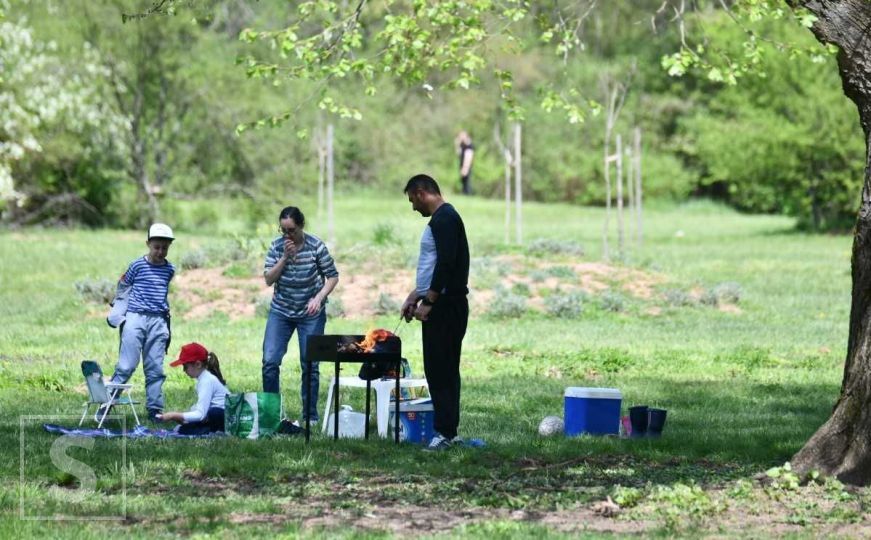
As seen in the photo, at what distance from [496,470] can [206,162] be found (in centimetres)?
3125

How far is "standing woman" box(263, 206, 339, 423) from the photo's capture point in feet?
39.7

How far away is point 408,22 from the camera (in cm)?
1509

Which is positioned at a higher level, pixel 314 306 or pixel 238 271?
pixel 314 306

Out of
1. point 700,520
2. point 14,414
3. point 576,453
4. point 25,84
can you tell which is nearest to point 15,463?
point 14,414

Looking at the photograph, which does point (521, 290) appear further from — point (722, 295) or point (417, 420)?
point (417, 420)

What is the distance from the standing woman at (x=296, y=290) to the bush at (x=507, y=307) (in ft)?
30.4

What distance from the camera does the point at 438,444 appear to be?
10.7 m

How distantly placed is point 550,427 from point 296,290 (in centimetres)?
234

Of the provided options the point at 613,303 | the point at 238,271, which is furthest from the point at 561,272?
the point at 238,271

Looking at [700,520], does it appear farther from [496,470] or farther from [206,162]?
[206,162]

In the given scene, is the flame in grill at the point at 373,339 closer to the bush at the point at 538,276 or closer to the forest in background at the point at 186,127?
the bush at the point at 538,276

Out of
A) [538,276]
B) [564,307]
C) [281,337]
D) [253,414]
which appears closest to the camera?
[253,414]

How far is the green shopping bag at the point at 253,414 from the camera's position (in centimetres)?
1126

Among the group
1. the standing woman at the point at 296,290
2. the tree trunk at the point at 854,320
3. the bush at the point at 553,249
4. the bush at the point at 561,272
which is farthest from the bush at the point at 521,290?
the tree trunk at the point at 854,320
